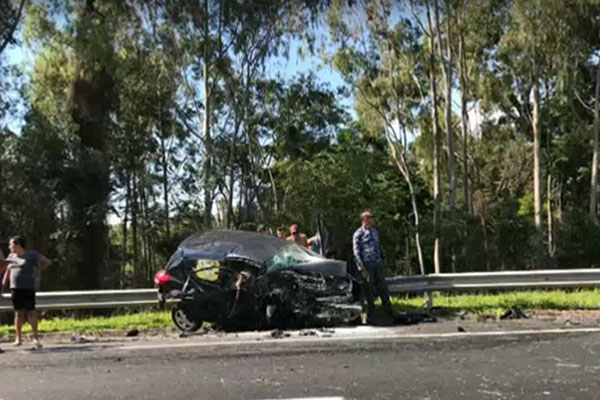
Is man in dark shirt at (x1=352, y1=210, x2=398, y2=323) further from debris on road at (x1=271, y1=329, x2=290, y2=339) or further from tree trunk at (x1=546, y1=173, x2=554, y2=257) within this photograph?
tree trunk at (x1=546, y1=173, x2=554, y2=257)

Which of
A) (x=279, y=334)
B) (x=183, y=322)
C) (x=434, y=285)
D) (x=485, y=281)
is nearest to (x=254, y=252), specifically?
A: (x=279, y=334)

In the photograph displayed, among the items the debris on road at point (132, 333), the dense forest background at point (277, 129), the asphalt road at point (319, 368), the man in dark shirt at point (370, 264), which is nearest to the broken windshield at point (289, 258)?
the man in dark shirt at point (370, 264)

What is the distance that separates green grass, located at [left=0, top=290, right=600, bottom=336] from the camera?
1132 cm

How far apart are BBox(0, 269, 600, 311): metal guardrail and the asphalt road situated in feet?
7.31

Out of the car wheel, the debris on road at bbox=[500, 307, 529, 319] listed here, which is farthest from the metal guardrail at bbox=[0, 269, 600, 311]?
the car wheel

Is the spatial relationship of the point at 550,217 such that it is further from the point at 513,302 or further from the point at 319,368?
the point at 319,368

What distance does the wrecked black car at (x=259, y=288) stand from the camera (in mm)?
10086

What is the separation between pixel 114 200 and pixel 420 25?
14995mm

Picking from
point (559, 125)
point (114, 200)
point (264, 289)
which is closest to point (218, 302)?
point (264, 289)

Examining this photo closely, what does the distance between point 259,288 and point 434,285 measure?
3.31 meters

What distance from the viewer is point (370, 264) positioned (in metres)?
10.9

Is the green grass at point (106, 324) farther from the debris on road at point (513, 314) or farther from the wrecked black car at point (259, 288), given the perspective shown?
the debris on road at point (513, 314)

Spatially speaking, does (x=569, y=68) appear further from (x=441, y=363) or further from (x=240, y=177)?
(x=441, y=363)

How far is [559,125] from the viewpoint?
39375 mm
